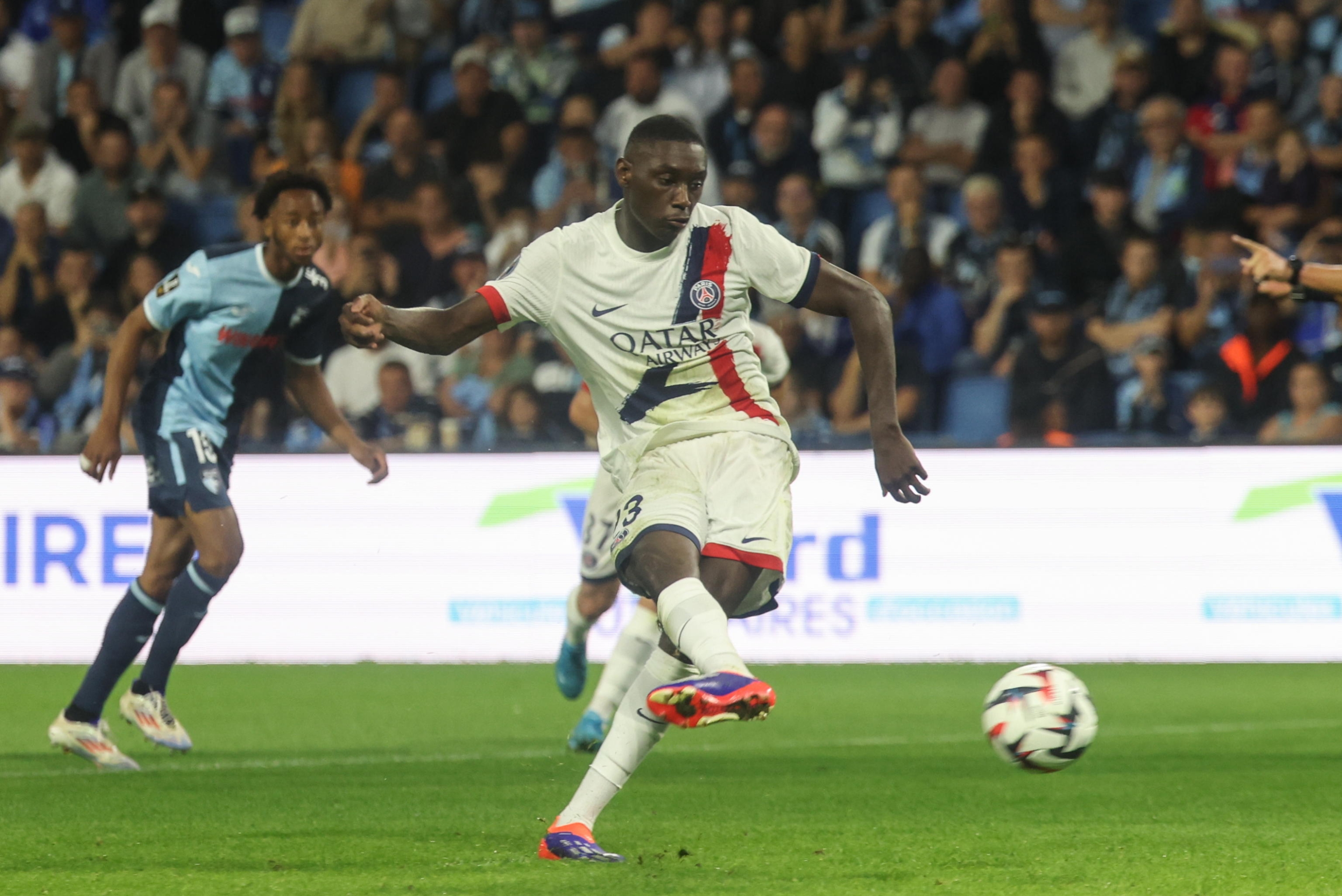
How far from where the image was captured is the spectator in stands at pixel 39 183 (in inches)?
627

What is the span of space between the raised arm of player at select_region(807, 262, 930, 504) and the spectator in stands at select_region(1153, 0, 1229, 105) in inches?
390

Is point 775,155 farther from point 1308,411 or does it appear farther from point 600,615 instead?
point 600,615

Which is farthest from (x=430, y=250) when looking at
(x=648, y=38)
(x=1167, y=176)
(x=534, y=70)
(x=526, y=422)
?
(x=1167, y=176)

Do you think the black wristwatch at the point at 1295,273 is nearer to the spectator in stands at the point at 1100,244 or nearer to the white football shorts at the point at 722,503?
the white football shorts at the point at 722,503

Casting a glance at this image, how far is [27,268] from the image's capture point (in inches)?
Result: 612

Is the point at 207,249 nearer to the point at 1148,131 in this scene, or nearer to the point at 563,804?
the point at 563,804

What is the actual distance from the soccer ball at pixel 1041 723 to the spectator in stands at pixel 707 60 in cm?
1003

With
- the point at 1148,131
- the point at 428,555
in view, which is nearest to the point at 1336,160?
the point at 1148,131

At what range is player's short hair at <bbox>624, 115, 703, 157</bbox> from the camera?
5.28m

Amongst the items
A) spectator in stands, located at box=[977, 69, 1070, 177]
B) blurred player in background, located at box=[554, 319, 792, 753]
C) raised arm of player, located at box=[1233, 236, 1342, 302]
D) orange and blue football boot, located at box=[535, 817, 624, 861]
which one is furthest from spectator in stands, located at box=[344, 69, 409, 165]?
orange and blue football boot, located at box=[535, 817, 624, 861]

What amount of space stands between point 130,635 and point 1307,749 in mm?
4794

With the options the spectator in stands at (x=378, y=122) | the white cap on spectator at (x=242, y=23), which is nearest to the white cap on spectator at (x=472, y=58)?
the spectator in stands at (x=378, y=122)

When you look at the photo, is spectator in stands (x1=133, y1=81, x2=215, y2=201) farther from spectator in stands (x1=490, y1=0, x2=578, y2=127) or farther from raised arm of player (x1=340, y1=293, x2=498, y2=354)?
raised arm of player (x1=340, y1=293, x2=498, y2=354)

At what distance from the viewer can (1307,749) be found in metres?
7.96
